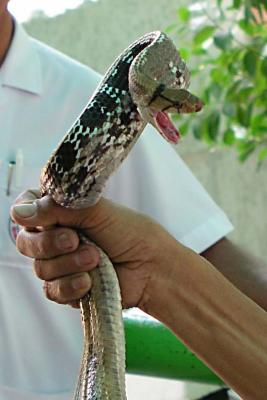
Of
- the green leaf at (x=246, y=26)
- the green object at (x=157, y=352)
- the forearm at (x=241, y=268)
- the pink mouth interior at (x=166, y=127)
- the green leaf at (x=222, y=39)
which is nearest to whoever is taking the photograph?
the pink mouth interior at (x=166, y=127)

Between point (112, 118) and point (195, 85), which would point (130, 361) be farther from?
point (195, 85)

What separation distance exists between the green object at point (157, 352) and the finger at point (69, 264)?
0.64 metres

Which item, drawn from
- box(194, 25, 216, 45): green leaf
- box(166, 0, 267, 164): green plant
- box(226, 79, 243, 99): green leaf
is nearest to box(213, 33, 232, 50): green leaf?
box(166, 0, 267, 164): green plant

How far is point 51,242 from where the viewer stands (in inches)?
43.6

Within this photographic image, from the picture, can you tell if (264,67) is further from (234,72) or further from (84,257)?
(84,257)

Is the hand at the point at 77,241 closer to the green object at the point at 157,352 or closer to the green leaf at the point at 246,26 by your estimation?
the green object at the point at 157,352

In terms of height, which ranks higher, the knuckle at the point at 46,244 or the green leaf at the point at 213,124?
the knuckle at the point at 46,244

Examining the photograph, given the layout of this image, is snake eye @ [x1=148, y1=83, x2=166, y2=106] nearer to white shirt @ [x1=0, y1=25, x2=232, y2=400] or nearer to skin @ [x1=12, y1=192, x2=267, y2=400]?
skin @ [x1=12, y1=192, x2=267, y2=400]

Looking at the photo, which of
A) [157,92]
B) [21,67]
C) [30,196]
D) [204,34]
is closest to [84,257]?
[30,196]

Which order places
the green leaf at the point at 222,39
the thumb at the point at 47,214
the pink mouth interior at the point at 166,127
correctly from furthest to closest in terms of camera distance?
1. the green leaf at the point at 222,39
2. the thumb at the point at 47,214
3. the pink mouth interior at the point at 166,127

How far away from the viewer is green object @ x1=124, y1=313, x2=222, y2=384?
5.70 ft

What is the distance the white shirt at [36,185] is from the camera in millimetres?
1579

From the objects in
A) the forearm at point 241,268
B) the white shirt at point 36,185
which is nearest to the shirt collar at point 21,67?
the white shirt at point 36,185

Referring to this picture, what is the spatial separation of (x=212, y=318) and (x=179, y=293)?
6cm
